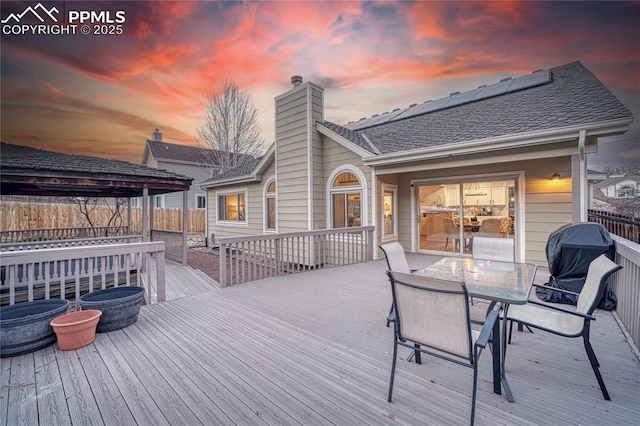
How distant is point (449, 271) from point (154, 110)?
1326 cm

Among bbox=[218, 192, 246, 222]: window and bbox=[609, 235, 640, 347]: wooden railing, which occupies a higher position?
bbox=[218, 192, 246, 222]: window

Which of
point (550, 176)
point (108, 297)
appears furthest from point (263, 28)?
point (550, 176)

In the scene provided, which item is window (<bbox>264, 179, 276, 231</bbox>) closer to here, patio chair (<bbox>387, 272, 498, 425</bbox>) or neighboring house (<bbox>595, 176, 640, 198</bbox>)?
patio chair (<bbox>387, 272, 498, 425</bbox>)

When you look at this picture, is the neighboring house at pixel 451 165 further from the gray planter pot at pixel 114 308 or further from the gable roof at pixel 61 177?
the gray planter pot at pixel 114 308

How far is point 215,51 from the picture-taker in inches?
331

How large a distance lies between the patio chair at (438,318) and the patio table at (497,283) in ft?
0.93

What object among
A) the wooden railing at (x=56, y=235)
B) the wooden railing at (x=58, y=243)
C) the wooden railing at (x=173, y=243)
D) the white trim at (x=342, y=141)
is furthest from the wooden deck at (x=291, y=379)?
the wooden railing at (x=56, y=235)

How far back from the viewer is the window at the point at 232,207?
1091 cm

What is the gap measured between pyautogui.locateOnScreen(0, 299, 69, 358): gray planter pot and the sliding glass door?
7.42 metres

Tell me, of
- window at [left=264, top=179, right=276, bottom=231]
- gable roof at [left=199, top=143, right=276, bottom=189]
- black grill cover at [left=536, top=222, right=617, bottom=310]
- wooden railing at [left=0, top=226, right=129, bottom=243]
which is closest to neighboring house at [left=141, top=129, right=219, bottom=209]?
gable roof at [left=199, top=143, right=276, bottom=189]

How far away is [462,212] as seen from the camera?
7.02 metres

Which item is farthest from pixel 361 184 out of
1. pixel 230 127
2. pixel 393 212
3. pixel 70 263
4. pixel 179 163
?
pixel 179 163

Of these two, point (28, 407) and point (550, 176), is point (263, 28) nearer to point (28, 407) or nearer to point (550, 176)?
point (550, 176)

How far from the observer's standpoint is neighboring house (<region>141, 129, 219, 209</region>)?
18172mm
